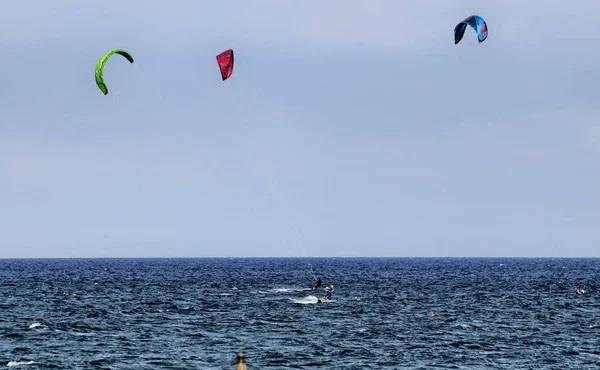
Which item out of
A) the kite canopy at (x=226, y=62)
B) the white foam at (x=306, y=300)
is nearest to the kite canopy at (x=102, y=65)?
the kite canopy at (x=226, y=62)

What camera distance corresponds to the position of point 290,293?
95625mm

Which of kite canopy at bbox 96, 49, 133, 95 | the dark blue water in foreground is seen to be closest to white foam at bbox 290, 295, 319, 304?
the dark blue water in foreground

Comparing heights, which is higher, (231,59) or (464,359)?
(231,59)

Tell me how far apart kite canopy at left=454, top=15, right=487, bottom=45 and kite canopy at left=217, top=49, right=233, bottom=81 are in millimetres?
13529

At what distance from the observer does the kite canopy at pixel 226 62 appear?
1849 inches

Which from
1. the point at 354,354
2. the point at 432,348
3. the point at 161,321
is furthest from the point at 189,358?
the point at 161,321

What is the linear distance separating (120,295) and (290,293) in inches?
773

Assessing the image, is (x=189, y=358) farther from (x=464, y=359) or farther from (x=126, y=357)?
(x=464, y=359)

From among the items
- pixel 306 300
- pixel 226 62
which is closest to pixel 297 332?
pixel 226 62

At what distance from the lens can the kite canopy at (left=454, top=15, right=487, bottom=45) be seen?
4897 cm

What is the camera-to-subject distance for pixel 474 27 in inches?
1940

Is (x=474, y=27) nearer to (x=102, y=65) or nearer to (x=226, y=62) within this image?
(x=226, y=62)

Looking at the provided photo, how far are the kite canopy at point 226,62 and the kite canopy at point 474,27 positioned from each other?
13529mm

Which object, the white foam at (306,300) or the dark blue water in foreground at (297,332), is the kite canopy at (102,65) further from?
the white foam at (306,300)
